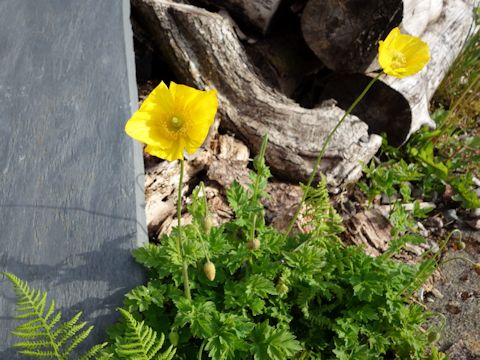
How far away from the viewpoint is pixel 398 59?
1.72 meters

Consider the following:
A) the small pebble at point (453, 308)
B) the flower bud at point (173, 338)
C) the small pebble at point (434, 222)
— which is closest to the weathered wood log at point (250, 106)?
the small pebble at point (434, 222)

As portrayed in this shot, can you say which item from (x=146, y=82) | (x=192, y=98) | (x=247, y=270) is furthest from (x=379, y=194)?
(x=192, y=98)

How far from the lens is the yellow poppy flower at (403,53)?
1.66 m

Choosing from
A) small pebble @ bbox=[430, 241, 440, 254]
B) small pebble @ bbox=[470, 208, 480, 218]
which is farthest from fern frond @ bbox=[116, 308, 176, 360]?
small pebble @ bbox=[470, 208, 480, 218]

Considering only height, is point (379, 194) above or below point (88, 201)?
above

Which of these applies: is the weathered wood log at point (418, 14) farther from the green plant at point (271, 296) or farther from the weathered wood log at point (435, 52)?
the green plant at point (271, 296)

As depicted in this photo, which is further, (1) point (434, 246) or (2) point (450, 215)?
(2) point (450, 215)

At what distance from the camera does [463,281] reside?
2.64 metres

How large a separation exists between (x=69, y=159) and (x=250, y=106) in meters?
1.07

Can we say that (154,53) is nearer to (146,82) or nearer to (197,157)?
(146,82)

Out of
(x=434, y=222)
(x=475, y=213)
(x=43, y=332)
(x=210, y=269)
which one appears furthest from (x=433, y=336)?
(x=43, y=332)

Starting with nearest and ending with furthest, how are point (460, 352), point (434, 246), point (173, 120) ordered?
point (173, 120) < point (460, 352) < point (434, 246)

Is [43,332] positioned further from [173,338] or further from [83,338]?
[173,338]

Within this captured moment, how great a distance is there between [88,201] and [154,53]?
1381 millimetres
